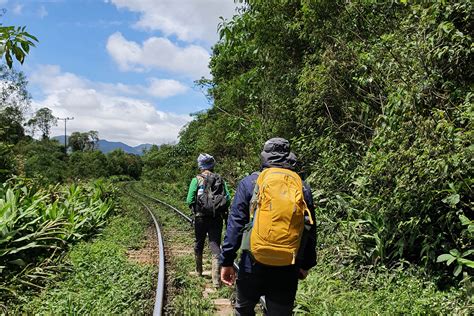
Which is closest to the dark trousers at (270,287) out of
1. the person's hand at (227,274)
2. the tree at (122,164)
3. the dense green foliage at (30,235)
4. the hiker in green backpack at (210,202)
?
the person's hand at (227,274)

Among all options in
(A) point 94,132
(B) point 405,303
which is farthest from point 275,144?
(A) point 94,132

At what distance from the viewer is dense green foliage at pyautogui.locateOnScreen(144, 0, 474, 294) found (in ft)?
16.5

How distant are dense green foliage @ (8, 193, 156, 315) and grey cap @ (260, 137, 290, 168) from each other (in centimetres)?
292

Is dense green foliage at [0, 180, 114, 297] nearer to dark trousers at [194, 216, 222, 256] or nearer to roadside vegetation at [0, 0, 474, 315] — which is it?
roadside vegetation at [0, 0, 474, 315]

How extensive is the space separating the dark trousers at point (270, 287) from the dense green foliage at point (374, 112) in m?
2.02

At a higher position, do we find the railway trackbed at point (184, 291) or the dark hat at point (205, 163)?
the dark hat at point (205, 163)

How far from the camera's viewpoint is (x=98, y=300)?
537 centimetres

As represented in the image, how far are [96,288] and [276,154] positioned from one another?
13.0ft

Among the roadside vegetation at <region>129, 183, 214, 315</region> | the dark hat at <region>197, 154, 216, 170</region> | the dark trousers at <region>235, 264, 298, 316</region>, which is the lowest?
the roadside vegetation at <region>129, 183, 214, 315</region>

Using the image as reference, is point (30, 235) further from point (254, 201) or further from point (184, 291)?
point (254, 201)

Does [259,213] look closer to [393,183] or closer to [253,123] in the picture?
[393,183]

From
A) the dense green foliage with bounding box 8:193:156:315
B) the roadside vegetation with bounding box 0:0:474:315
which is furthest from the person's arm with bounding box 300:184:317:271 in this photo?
the dense green foliage with bounding box 8:193:156:315

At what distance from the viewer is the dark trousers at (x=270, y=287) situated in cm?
318

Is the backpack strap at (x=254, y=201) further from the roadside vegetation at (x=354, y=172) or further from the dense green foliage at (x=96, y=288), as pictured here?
the dense green foliage at (x=96, y=288)
